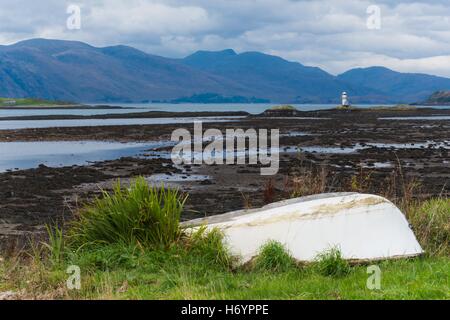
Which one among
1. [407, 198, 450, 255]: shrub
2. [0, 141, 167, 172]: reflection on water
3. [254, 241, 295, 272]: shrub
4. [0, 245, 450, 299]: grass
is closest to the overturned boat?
[254, 241, 295, 272]: shrub

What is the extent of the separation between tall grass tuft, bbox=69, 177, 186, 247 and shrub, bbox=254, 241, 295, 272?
1.52 meters

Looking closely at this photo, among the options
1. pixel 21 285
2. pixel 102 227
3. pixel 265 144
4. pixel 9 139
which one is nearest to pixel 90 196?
pixel 102 227

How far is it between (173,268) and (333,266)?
2405 millimetres

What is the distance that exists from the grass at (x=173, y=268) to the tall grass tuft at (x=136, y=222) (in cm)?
2

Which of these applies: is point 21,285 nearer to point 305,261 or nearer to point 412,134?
point 305,261

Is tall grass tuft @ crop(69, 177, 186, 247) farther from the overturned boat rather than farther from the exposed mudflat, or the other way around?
the exposed mudflat

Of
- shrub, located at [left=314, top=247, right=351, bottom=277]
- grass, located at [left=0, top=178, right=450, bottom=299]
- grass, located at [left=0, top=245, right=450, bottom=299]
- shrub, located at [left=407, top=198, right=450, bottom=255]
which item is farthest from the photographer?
shrub, located at [left=407, top=198, right=450, bottom=255]

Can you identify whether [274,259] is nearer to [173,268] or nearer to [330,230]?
[330,230]

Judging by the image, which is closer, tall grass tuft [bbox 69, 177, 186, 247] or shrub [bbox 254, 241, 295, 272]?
shrub [bbox 254, 241, 295, 272]

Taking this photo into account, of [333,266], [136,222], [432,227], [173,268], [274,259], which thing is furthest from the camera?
[432,227]

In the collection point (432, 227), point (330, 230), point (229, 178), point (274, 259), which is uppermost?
point (330, 230)

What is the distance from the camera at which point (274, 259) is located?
9484 millimetres

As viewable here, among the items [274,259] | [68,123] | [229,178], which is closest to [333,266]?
[274,259]

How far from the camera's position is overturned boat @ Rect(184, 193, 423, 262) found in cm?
977
